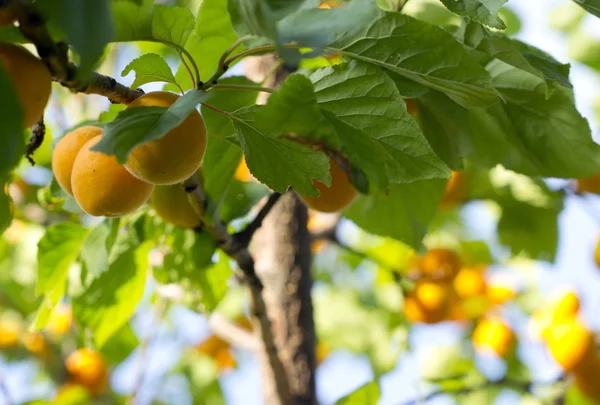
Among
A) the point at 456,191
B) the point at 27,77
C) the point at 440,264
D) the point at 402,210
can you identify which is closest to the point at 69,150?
the point at 27,77

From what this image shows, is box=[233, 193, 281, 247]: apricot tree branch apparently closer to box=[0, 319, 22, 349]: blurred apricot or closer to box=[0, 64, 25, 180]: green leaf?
A: box=[0, 64, 25, 180]: green leaf

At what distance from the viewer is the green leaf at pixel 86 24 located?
14.7 inches

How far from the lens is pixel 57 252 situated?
928mm

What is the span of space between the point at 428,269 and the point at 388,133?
3.55 feet

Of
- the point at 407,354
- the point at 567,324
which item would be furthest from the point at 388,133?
the point at 567,324

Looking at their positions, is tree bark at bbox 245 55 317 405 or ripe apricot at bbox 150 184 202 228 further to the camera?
tree bark at bbox 245 55 317 405

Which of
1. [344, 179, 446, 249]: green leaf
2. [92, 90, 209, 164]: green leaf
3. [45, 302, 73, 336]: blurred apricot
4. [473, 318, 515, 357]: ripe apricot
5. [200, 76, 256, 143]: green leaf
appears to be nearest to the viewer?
[92, 90, 209, 164]: green leaf

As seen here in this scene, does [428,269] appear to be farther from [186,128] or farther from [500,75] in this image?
[186,128]

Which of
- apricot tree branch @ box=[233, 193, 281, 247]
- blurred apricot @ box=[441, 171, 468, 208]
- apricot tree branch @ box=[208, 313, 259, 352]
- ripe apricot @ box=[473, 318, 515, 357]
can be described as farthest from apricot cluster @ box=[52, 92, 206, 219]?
ripe apricot @ box=[473, 318, 515, 357]

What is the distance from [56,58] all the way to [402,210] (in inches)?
20.5

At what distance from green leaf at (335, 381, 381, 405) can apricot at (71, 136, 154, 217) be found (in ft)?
1.60

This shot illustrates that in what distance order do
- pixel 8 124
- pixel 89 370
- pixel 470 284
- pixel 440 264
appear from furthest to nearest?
1. pixel 470 284
2. pixel 89 370
3. pixel 440 264
4. pixel 8 124

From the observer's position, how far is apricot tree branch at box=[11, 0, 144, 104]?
43 cm

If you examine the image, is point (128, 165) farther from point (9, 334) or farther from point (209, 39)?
point (9, 334)
